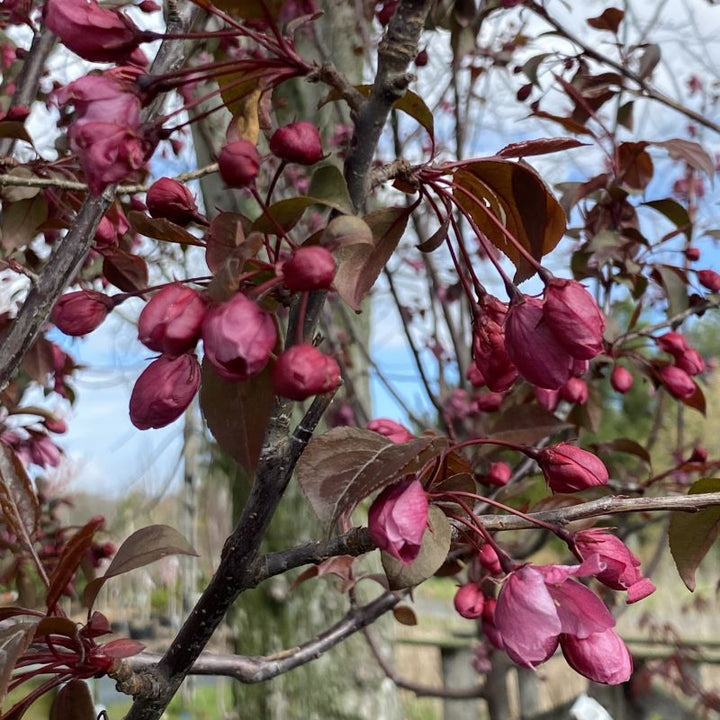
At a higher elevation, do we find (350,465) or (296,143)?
(296,143)

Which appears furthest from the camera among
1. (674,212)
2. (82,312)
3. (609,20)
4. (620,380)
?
(609,20)

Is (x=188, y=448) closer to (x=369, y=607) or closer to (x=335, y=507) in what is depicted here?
(x=369, y=607)

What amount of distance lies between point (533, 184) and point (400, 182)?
0.11 m

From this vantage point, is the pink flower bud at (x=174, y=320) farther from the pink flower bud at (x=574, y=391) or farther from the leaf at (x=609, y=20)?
the leaf at (x=609, y=20)

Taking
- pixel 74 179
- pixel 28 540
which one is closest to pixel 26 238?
pixel 74 179

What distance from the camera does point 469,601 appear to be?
1.01 meters

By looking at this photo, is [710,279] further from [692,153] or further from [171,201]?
[171,201]

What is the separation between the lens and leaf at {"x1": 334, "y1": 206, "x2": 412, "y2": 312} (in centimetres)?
61

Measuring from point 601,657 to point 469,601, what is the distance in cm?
43

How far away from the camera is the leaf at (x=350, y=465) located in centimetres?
52

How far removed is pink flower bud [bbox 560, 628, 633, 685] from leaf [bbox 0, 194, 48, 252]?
956 millimetres

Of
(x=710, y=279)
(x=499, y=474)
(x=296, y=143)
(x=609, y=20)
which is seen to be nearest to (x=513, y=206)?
(x=296, y=143)

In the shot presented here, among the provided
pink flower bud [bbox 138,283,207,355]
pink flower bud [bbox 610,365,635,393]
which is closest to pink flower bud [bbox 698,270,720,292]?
pink flower bud [bbox 610,365,635,393]

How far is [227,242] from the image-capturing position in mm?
581
